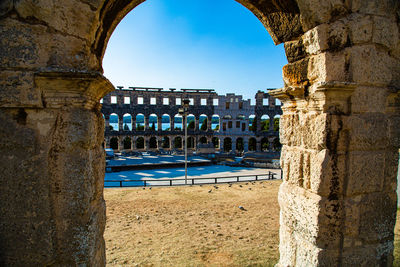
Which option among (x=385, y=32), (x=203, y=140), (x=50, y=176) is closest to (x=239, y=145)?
(x=203, y=140)

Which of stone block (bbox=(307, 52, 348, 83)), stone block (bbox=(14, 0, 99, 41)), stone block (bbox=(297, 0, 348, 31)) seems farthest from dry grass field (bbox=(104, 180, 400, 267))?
stone block (bbox=(14, 0, 99, 41))

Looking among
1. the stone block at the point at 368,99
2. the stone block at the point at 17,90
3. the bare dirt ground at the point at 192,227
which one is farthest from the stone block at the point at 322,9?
the bare dirt ground at the point at 192,227

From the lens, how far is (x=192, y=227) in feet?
21.7

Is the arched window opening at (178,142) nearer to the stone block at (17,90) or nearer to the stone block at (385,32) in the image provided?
the stone block at (385,32)

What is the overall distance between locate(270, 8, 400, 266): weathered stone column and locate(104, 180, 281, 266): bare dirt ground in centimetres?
221

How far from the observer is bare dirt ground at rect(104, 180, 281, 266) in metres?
4.82

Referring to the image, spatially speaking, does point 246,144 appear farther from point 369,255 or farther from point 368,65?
point 368,65

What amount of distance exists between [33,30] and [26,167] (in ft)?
4.08

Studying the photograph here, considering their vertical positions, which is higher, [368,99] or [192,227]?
[368,99]

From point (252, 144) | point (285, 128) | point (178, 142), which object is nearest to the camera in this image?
point (285, 128)

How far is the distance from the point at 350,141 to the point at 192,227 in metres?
5.25

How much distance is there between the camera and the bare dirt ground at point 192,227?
4.82 meters

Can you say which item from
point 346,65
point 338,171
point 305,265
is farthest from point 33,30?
point 305,265

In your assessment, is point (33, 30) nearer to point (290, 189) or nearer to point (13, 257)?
point (13, 257)
